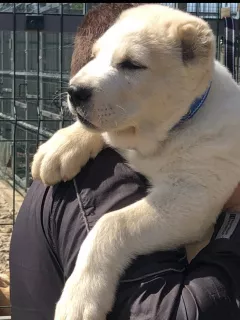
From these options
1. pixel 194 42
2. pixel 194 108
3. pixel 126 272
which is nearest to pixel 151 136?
pixel 194 108

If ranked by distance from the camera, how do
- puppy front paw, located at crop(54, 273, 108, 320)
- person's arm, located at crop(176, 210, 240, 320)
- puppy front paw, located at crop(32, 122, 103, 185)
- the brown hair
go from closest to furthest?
person's arm, located at crop(176, 210, 240, 320) < puppy front paw, located at crop(54, 273, 108, 320) < puppy front paw, located at crop(32, 122, 103, 185) < the brown hair

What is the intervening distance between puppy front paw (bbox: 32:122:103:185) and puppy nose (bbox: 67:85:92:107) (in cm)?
10

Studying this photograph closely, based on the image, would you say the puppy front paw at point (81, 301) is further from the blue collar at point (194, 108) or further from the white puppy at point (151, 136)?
the blue collar at point (194, 108)

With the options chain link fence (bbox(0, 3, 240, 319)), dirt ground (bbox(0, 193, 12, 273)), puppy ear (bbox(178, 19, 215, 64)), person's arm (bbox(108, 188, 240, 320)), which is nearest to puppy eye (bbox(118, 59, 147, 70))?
puppy ear (bbox(178, 19, 215, 64))

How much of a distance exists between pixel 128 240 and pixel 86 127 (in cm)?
32

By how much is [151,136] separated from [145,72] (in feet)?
0.56

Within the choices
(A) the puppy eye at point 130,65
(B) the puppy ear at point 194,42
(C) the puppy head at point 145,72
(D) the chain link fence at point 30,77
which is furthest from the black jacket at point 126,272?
(D) the chain link fence at point 30,77

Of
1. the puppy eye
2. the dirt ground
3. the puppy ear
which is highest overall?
the puppy ear

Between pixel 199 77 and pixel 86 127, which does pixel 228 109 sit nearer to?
pixel 199 77

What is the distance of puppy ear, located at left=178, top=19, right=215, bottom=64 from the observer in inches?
64.9

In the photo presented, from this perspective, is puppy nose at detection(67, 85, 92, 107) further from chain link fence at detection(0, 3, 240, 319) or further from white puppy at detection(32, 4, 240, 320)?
chain link fence at detection(0, 3, 240, 319)

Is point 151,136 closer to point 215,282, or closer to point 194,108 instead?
point 194,108

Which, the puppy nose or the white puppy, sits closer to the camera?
the white puppy

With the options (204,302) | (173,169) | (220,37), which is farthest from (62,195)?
(220,37)
